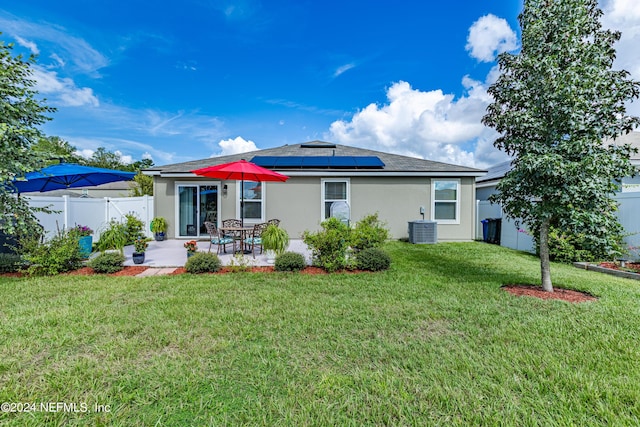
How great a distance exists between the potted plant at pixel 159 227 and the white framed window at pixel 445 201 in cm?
1114

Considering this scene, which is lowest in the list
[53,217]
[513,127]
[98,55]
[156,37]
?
[53,217]

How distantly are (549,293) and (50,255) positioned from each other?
9949 mm

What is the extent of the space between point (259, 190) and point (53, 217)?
6747mm

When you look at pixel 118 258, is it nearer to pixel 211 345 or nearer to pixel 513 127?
pixel 211 345

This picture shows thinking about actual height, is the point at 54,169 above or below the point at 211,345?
above

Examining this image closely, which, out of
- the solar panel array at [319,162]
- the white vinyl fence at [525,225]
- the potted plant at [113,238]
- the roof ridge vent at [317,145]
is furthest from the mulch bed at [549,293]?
the roof ridge vent at [317,145]

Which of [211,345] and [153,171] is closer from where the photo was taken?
[211,345]

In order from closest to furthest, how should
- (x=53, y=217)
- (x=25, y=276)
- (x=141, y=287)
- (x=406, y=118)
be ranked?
(x=141, y=287) < (x=25, y=276) < (x=53, y=217) < (x=406, y=118)

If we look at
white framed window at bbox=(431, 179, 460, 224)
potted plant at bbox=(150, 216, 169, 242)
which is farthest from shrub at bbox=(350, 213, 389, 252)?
potted plant at bbox=(150, 216, 169, 242)

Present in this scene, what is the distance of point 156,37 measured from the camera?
10.6 metres

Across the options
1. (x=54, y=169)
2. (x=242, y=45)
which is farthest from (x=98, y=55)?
(x=54, y=169)

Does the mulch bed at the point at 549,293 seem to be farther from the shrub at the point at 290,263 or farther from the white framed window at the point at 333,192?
the white framed window at the point at 333,192

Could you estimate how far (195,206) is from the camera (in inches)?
447

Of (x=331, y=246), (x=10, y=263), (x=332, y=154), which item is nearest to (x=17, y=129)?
(x=10, y=263)
